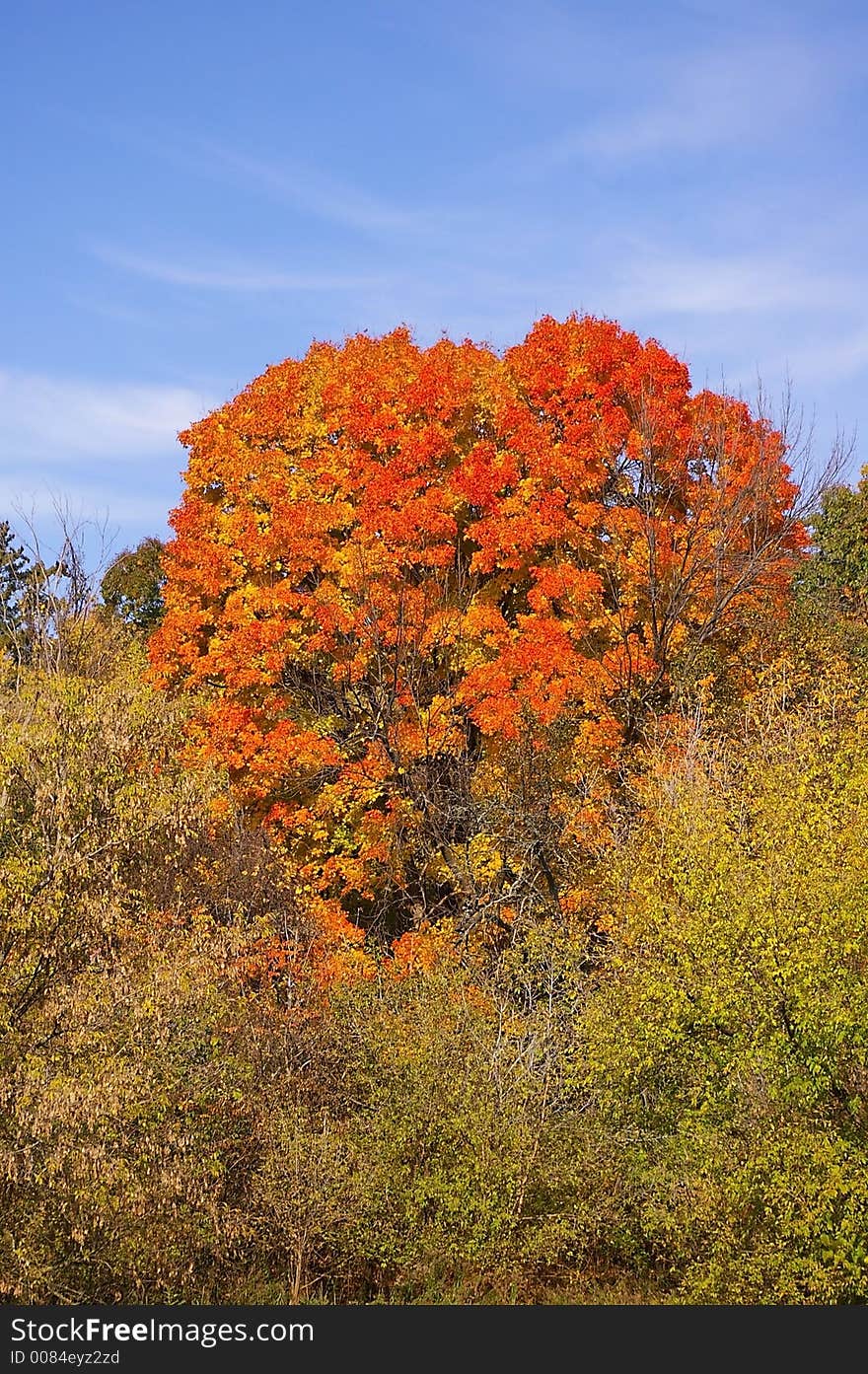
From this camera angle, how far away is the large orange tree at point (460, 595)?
105 feet

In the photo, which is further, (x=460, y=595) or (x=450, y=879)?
(x=460, y=595)

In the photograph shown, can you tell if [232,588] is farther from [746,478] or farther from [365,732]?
[746,478]

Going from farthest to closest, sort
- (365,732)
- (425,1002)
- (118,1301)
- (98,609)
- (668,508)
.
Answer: (98,609) < (668,508) < (365,732) < (425,1002) < (118,1301)

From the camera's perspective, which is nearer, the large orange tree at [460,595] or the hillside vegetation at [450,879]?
the hillside vegetation at [450,879]

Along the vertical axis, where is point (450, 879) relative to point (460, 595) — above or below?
below

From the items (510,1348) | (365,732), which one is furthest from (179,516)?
(510,1348)

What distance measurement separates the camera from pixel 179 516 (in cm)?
3731

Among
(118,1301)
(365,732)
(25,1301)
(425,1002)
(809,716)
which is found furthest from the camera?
(365,732)

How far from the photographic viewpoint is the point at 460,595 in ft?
112

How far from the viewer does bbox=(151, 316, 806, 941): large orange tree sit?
32.1 meters

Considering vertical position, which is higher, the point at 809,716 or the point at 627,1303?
the point at 809,716

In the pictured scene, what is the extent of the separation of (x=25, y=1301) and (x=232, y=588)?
2203cm

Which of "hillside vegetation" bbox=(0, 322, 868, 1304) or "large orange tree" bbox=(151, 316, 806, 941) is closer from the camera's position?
"hillside vegetation" bbox=(0, 322, 868, 1304)

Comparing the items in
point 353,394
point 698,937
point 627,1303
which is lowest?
point 627,1303
